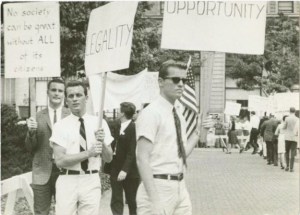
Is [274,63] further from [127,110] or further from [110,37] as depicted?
[110,37]

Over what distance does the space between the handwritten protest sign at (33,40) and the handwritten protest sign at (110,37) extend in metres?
1.11

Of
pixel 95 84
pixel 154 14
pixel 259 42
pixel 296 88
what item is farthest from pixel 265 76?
pixel 259 42

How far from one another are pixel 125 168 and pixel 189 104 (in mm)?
3117

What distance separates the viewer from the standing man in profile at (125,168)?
8562 mm

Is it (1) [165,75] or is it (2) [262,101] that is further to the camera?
(2) [262,101]

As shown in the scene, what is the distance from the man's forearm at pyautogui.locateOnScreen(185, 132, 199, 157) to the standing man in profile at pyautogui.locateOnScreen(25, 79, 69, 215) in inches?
68.6

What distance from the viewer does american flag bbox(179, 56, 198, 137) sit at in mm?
5399

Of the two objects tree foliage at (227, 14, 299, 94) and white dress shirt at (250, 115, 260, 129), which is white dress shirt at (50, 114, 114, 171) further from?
tree foliage at (227, 14, 299, 94)

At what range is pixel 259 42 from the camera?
242 inches

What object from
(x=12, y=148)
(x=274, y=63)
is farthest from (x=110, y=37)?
(x=274, y=63)

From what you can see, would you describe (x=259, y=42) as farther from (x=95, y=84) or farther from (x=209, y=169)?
(x=209, y=169)

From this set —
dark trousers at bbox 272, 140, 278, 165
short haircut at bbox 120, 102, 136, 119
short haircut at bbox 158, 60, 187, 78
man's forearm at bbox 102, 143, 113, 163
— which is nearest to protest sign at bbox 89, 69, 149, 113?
short haircut at bbox 120, 102, 136, 119

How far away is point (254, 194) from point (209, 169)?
6812mm

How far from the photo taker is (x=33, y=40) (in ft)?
25.0
